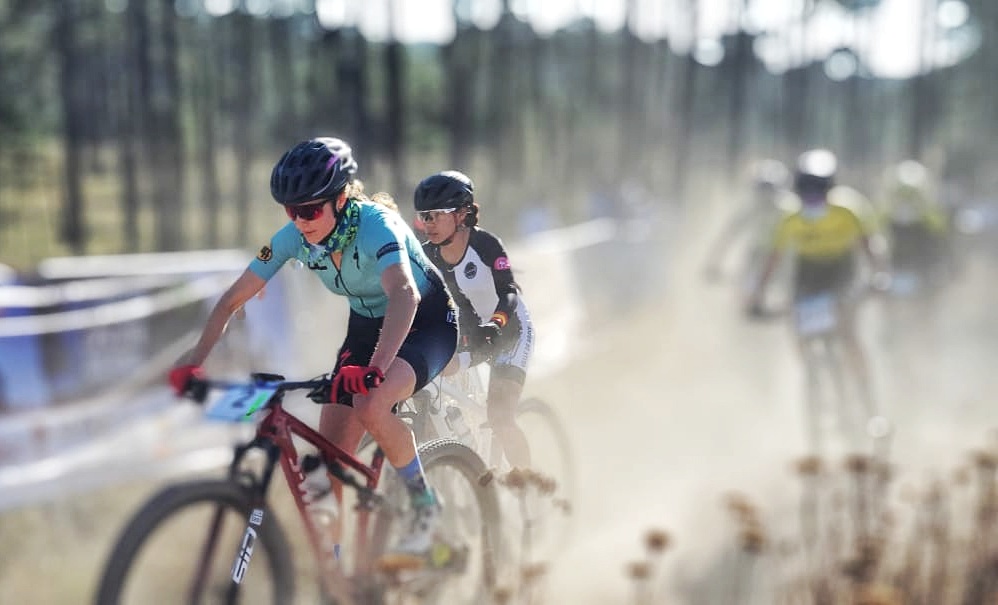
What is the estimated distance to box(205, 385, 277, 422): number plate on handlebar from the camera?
1993mm

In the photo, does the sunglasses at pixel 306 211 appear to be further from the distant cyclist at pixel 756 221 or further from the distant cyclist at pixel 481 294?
the distant cyclist at pixel 756 221

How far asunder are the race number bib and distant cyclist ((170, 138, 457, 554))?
9303mm

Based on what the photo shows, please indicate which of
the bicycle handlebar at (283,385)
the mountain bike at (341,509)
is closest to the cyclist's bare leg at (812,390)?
the mountain bike at (341,509)

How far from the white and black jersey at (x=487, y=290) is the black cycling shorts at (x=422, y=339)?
4 centimetres

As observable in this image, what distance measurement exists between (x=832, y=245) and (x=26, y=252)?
34.4 metres

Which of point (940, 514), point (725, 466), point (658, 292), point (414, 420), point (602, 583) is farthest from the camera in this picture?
point (658, 292)

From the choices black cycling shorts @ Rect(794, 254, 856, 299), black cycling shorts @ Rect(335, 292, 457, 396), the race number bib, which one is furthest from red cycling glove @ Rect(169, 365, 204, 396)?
black cycling shorts @ Rect(794, 254, 856, 299)

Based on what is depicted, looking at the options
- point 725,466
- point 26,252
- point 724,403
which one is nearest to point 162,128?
point 26,252

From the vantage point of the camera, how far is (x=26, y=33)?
49.6 m

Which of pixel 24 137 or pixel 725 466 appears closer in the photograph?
pixel 725 466

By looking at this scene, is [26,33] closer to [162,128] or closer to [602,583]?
[162,128]

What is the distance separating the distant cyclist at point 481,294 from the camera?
146 centimetres

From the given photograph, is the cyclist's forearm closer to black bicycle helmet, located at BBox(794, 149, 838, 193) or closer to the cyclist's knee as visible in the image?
the cyclist's knee

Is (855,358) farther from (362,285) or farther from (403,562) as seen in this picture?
(362,285)
